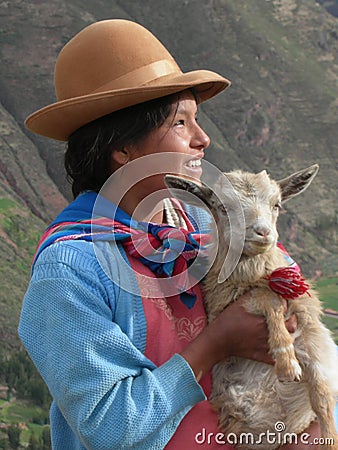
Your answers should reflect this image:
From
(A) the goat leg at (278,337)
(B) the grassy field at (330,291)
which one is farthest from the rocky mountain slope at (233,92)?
(A) the goat leg at (278,337)

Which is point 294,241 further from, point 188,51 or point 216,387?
point 216,387

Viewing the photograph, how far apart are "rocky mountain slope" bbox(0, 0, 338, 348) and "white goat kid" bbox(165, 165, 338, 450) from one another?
9947 millimetres

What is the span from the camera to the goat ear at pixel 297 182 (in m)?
2.51

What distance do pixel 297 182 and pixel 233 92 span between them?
1581 centimetres

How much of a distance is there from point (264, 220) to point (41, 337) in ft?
2.42

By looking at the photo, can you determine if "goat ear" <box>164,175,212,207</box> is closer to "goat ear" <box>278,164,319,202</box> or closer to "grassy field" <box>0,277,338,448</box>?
"goat ear" <box>278,164,319,202</box>

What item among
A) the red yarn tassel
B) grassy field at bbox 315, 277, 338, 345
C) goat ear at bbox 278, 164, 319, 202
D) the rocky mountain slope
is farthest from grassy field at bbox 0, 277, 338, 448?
the red yarn tassel

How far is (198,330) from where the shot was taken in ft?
7.81

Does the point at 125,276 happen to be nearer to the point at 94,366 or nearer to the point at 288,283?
the point at 94,366

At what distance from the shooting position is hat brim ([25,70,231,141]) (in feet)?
7.66

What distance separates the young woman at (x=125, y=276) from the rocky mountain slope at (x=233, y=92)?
388 inches

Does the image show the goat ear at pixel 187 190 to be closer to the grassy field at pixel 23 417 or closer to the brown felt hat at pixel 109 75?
the brown felt hat at pixel 109 75

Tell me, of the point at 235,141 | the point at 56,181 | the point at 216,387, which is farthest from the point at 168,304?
the point at 235,141

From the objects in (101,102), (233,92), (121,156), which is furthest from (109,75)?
(233,92)
